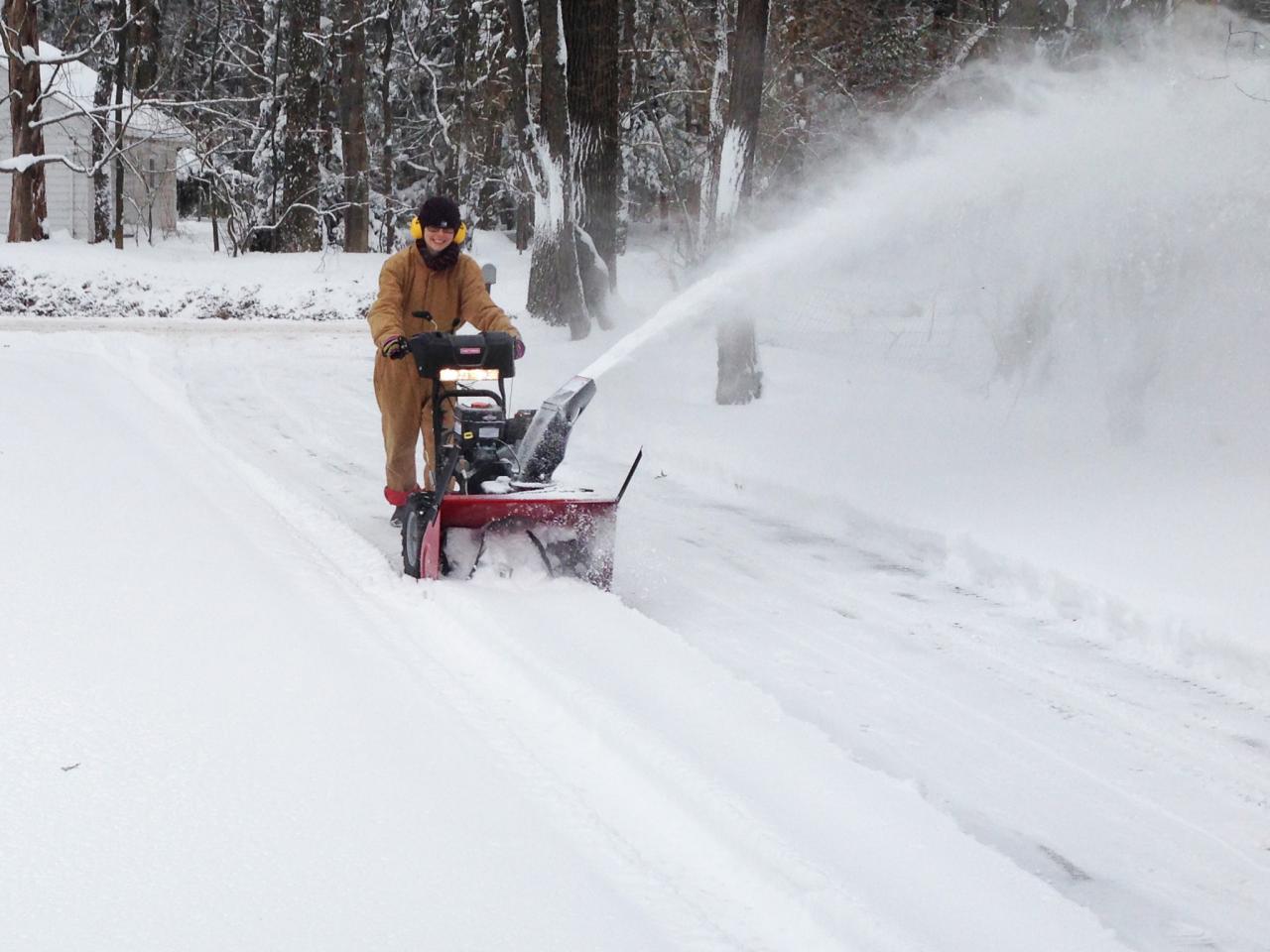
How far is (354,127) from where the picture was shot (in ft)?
100

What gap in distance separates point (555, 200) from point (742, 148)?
13.4 feet

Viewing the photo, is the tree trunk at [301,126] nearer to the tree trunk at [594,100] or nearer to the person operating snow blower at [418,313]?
the tree trunk at [594,100]

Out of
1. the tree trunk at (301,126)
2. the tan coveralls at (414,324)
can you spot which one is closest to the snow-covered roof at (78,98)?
the tree trunk at (301,126)

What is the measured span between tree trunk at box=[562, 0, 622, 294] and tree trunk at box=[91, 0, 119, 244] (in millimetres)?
16977

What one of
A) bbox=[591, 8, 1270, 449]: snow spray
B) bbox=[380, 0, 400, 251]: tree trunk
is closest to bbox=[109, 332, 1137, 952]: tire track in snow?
bbox=[591, 8, 1270, 449]: snow spray

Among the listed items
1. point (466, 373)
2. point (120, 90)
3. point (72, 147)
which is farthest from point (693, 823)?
point (72, 147)

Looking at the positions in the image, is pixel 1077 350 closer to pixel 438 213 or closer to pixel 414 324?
pixel 414 324

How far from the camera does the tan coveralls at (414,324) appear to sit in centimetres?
681

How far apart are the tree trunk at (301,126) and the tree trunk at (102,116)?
3.95 metres

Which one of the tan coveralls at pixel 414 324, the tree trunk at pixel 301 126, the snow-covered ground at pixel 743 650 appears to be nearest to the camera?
→ the snow-covered ground at pixel 743 650

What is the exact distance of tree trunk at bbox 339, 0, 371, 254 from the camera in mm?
30000

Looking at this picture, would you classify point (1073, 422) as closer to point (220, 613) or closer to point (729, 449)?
point (729, 449)

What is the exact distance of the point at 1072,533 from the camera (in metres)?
7.53

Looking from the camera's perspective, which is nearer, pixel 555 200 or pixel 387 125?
pixel 555 200
